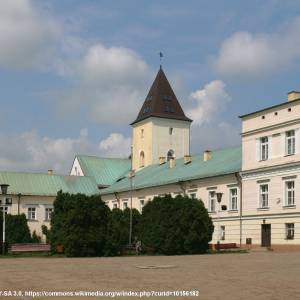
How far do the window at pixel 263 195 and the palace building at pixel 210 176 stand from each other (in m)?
0.07

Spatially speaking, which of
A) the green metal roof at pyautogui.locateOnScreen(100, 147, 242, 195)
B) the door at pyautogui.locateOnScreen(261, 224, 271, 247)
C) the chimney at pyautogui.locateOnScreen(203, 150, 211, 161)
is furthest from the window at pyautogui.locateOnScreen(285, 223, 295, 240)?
the chimney at pyautogui.locateOnScreen(203, 150, 211, 161)

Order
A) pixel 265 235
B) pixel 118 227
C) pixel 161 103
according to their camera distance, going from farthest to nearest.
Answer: pixel 161 103
pixel 265 235
pixel 118 227

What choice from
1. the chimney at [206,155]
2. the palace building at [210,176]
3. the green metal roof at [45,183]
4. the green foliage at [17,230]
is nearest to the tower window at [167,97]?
the palace building at [210,176]

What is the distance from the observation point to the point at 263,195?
45438 millimetres

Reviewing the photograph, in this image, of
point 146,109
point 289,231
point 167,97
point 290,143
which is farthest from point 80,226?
point 167,97

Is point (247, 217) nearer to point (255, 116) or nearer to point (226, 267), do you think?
point (255, 116)

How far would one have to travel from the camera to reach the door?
44.4m

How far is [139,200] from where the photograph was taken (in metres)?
62.3

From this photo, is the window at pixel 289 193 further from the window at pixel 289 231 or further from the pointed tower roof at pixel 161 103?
the pointed tower roof at pixel 161 103

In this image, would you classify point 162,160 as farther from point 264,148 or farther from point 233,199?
point 264,148

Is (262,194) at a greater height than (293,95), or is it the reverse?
(293,95)

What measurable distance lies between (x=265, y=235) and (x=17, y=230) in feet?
89.7

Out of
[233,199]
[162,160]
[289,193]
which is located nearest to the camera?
[289,193]

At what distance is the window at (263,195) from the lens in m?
44.9
